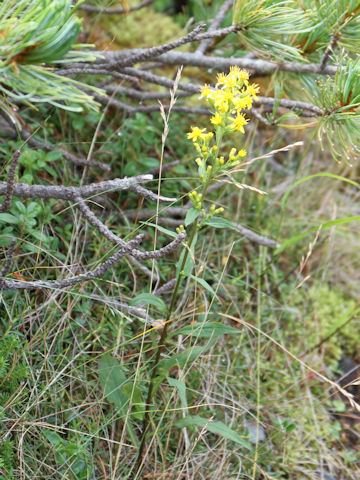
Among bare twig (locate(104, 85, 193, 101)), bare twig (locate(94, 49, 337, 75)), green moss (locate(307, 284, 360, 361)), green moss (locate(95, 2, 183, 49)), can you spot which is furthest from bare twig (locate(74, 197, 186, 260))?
green moss (locate(95, 2, 183, 49))

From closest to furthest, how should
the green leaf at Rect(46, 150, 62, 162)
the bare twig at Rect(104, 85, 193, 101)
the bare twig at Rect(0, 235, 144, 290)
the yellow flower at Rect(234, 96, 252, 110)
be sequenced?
the yellow flower at Rect(234, 96, 252, 110), the bare twig at Rect(0, 235, 144, 290), the green leaf at Rect(46, 150, 62, 162), the bare twig at Rect(104, 85, 193, 101)

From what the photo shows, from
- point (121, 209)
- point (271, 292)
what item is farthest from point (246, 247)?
point (121, 209)

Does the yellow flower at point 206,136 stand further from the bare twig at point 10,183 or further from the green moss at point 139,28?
the green moss at point 139,28

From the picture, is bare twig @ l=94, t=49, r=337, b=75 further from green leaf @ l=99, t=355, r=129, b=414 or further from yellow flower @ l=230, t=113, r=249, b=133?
green leaf @ l=99, t=355, r=129, b=414

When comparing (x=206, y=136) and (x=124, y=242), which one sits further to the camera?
(x=124, y=242)

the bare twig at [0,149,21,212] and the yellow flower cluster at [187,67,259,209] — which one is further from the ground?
the yellow flower cluster at [187,67,259,209]

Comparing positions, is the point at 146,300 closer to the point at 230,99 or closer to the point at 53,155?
the point at 230,99

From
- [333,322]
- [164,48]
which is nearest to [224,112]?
[164,48]

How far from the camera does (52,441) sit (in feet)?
4.53

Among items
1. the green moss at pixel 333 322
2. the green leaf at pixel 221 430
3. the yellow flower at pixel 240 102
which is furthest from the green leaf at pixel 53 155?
the green moss at pixel 333 322

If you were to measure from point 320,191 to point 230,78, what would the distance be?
6.08 feet

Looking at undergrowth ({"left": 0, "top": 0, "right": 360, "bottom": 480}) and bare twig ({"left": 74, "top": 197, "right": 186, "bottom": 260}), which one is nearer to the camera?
bare twig ({"left": 74, "top": 197, "right": 186, "bottom": 260})

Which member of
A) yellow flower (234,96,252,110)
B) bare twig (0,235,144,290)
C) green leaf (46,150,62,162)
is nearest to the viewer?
yellow flower (234,96,252,110)

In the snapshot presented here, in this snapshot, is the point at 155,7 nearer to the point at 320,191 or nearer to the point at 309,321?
the point at 320,191
